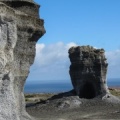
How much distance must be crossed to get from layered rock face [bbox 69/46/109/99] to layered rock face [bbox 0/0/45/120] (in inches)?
1103

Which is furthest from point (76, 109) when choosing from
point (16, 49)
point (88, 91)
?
point (16, 49)

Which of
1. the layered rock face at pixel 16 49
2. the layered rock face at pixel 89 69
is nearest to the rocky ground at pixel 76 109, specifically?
the layered rock face at pixel 89 69

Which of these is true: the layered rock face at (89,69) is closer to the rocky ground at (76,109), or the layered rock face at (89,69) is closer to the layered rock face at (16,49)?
the rocky ground at (76,109)

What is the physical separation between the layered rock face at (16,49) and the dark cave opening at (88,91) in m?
29.8

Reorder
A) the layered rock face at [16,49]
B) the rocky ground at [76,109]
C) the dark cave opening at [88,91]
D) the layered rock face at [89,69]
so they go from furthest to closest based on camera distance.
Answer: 1. the dark cave opening at [88,91]
2. the layered rock face at [89,69]
3. the rocky ground at [76,109]
4. the layered rock face at [16,49]

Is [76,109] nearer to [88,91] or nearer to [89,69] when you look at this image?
[89,69]

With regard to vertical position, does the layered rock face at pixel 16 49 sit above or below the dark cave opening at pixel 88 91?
above

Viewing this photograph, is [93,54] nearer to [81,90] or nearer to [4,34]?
[81,90]

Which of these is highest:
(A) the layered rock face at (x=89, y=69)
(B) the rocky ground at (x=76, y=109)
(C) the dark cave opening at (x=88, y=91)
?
(A) the layered rock face at (x=89, y=69)

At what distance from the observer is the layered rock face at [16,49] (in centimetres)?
2300

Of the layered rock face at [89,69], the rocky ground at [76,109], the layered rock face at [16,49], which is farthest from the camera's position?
the layered rock face at [89,69]

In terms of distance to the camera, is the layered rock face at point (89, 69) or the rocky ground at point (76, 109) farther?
the layered rock face at point (89, 69)

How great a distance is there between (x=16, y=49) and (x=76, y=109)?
25233 millimetres

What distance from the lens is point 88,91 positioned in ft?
198
